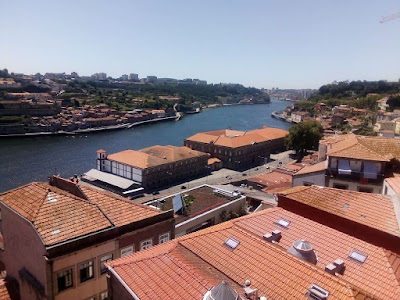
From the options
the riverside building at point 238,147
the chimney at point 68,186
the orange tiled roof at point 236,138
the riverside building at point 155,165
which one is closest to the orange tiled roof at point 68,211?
the chimney at point 68,186

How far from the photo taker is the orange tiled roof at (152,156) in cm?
4978

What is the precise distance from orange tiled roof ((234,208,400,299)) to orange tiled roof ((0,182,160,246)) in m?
4.35

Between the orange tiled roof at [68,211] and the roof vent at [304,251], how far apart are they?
5.93 m

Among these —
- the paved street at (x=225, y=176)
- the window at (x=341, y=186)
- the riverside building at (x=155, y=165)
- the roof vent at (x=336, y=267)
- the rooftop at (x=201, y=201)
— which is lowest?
the paved street at (x=225, y=176)

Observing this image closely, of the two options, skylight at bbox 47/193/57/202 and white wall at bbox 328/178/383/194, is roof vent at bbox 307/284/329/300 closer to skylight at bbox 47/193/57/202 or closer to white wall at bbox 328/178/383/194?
skylight at bbox 47/193/57/202

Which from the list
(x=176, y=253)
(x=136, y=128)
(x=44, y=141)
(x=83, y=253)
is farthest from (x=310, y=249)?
(x=136, y=128)

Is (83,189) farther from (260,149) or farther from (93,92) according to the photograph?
(93,92)

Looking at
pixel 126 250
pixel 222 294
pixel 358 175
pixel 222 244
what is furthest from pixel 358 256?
pixel 358 175

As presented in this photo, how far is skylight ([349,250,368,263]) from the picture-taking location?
360 inches

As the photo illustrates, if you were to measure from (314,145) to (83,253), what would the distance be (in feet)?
206

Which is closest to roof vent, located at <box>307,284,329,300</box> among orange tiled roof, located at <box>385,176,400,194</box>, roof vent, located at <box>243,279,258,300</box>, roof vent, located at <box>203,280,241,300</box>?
roof vent, located at <box>243,279,258,300</box>

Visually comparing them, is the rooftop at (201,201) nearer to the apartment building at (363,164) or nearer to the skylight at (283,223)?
the apartment building at (363,164)

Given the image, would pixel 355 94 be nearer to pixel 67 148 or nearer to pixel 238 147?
pixel 238 147

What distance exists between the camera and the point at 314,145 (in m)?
68.1
